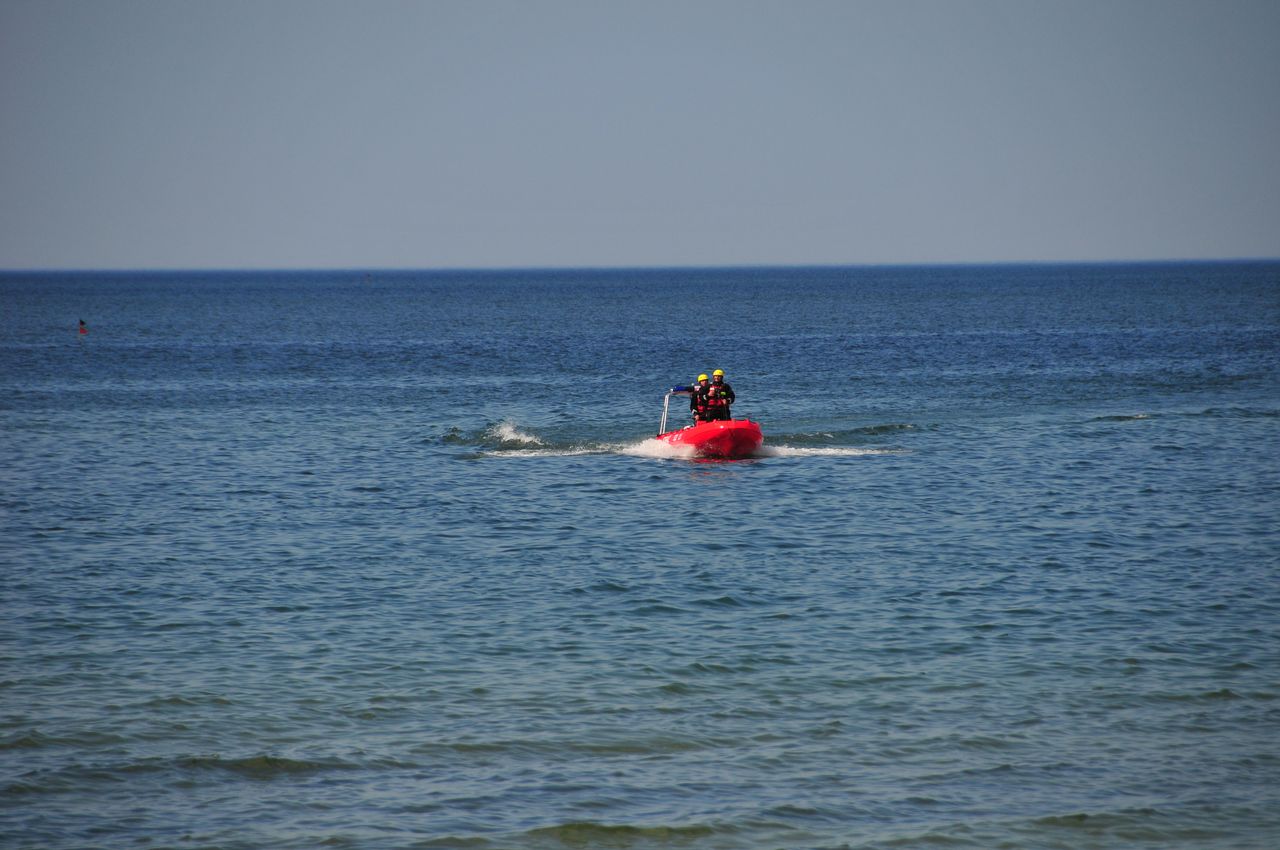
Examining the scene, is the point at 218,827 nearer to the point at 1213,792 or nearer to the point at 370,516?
the point at 1213,792

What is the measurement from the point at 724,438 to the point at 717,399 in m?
1.03

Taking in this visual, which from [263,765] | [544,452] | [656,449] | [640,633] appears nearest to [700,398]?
[656,449]

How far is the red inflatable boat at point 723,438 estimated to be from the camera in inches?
1291

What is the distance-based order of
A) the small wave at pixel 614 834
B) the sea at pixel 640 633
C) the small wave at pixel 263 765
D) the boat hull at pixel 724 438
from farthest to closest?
the boat hull at pixel 724 438
the small wave at pixel 263 765
the sea at pixel 640 633
the small wave at pixel 614 834

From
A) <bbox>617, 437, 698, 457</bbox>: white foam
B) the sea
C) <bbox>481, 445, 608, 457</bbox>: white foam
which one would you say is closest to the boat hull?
<bbox>617, 437, 698, 457</bbox>: white foam

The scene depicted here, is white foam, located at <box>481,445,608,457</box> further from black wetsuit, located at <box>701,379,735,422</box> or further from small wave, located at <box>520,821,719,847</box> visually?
small wave, located at <box>520,821,719,847</box>

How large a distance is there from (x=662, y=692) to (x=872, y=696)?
252cm

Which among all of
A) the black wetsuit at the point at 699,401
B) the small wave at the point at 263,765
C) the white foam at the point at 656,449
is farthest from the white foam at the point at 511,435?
the small wave at the point at 263,765

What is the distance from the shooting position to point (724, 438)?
108 ft

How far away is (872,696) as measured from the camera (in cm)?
1513

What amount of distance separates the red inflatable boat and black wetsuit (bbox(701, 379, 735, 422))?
328 mm

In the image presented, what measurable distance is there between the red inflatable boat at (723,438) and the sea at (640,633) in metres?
0.63

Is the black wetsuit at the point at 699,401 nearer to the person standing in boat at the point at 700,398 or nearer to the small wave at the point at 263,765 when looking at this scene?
the person standing in boat at the point at 700,398

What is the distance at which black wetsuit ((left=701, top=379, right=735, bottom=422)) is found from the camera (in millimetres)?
32906
